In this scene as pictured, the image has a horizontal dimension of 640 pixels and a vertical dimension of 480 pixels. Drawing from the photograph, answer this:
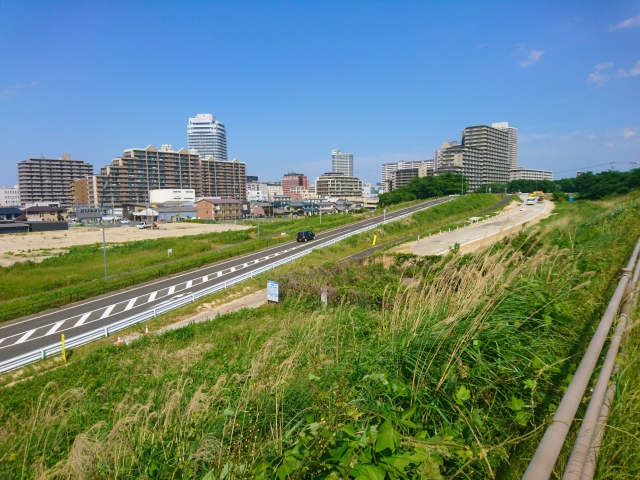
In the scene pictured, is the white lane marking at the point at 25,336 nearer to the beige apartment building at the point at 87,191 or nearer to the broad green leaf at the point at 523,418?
the broad green leaf at the point at 523,418

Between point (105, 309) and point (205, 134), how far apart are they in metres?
167

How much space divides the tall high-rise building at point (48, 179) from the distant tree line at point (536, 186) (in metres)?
102

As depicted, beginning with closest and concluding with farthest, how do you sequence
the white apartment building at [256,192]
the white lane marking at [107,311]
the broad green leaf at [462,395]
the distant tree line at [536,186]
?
the broad green leaf at [462,395], the white lane marking at [107,311], the distant tree line at [536,186], the white apartment building at [256,192]

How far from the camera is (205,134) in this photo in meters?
173

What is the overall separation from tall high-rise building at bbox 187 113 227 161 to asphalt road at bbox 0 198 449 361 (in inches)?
6114

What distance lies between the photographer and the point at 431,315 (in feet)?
11.4

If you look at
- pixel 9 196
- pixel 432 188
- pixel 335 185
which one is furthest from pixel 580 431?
pixel 9 196

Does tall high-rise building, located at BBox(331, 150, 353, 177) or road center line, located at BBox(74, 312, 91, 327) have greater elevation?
tall high-rise building, located at BBox(331, 150, 353, 177)

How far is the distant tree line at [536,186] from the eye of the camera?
50.2m

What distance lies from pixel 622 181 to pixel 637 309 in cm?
6164

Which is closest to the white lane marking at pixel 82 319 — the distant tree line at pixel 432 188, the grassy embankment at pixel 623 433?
the grassy embankment at pixel 623 433

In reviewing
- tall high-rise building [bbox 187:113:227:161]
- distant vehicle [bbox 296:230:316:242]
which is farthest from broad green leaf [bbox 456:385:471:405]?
tall high-rise building [bbox 187:113:227:161]

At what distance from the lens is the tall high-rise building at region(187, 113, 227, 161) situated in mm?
172250

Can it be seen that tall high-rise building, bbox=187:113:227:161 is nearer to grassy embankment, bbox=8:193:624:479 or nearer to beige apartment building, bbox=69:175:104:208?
beige apartment building, bbox=69:175:104:208
